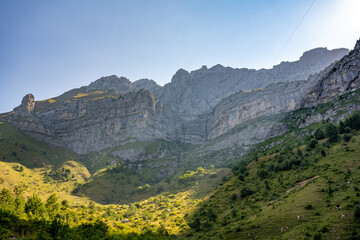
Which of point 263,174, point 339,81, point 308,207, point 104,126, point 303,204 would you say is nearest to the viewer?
point 308,207

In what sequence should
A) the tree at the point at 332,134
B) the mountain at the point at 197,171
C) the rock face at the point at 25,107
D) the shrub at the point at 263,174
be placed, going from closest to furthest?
the mountain at the point at 197,171
the tree at the point at 332,134
the shrub at the point at 263,174
the rock face at the point at 25,107

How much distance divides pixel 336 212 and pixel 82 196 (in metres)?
114

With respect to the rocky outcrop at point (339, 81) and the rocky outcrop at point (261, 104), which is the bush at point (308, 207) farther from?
the rocky outcrop at point (261, 104)

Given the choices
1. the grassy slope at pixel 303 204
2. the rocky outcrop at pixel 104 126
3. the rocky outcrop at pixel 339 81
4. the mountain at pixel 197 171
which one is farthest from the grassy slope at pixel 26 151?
the rocky outcrop at pixel 339 81

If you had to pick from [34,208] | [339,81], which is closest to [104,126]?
[34,208]

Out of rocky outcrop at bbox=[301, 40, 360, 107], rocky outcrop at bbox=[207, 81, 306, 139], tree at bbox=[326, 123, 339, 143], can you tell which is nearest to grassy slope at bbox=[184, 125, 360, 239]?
tree at bbox=[326, 123, 339, 143]

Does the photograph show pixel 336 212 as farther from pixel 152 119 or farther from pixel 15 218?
pixel 152 119

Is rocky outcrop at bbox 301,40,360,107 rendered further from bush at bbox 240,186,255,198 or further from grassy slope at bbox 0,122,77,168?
grassy slope at bbox 0,122,77,168

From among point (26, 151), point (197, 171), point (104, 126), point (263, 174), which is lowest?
point (197, 171)

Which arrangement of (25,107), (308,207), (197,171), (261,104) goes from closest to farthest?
(308,207) < (197,171) < (261,104) < (25,107)

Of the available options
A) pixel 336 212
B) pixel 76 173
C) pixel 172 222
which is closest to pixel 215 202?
pixel 172 222

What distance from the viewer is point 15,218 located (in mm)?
35500

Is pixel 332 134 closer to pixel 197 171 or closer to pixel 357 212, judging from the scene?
pixel 357 212

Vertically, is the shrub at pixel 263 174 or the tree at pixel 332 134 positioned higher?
the tree at pixel 332 134
